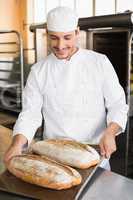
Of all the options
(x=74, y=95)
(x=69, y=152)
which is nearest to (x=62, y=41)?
(x=74, y=95)

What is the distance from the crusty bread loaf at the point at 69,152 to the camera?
3.42 feet

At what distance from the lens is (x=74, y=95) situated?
1.39m

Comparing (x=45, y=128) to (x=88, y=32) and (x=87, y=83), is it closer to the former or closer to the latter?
(x=87, y=83)

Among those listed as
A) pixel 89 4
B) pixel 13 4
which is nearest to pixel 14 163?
pixel 89 4

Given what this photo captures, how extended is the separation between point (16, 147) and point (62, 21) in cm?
53

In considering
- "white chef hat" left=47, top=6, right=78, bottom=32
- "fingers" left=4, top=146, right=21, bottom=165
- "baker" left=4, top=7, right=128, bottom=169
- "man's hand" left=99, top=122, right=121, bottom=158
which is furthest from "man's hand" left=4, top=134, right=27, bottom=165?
"white chef hat" left=47, top=6, right=78, bottom=32

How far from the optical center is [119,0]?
4059mm

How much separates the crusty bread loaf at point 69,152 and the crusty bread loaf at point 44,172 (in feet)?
0.20

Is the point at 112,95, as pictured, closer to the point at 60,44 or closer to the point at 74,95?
the point at 74,95

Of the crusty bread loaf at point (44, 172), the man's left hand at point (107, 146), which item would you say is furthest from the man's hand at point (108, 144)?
the crusty bread loaf at point (44, 172)

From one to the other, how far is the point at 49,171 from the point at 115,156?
182 cm

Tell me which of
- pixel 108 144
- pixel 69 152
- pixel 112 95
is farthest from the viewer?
pixel 112 95

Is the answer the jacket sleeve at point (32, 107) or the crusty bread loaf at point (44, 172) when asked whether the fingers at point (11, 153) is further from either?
the jacket sleeve at point (32, 107)

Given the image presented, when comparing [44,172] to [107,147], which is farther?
[107,147]
